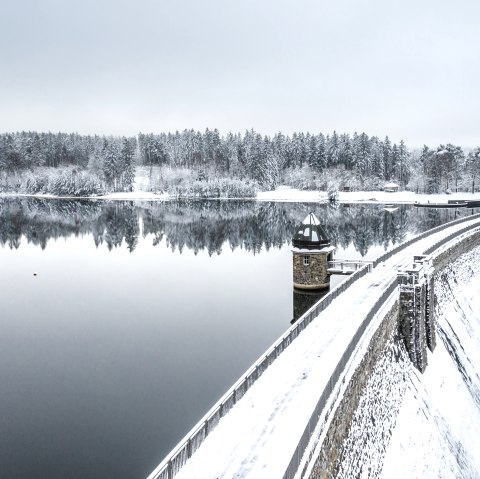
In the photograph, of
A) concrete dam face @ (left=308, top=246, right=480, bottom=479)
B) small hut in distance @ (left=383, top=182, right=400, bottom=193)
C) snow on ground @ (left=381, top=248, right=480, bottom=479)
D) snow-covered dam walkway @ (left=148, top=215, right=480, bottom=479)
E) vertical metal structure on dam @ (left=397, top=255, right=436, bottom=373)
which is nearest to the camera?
snow-covered dam walkway @ (left=148, top=215, right=480, bottom=479)

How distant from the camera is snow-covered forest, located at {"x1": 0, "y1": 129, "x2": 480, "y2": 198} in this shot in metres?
152

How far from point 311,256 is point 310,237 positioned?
1.39 meters

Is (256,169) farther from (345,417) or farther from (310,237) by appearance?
(345,417)

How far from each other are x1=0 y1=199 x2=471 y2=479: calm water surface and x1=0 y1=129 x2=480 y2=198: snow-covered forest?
7808 centimetres

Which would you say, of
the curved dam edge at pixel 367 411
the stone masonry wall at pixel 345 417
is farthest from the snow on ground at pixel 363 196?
the stone masonry wall at pixel 345 417

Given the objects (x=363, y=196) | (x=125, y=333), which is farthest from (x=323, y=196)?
(x=125, y=333)

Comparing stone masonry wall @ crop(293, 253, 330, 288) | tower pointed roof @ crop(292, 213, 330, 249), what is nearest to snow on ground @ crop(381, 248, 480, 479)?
stone masonry wall @ crop(293, 253, 330, 288)

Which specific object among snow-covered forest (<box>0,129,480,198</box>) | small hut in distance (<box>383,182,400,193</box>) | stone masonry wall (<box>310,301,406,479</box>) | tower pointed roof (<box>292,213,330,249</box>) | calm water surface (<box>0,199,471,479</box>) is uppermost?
snow-covered forest (<box>0,129,480,198</box>)

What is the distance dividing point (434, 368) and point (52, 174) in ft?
546

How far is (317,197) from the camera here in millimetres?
147625

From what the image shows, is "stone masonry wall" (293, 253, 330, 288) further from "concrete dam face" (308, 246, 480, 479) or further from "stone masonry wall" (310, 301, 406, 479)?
"stone masonry wall" (310, 301, 406, 479)

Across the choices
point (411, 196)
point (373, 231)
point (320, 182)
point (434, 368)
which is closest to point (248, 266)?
point (434, 368)

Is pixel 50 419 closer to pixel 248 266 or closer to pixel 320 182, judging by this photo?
pixel 248 266

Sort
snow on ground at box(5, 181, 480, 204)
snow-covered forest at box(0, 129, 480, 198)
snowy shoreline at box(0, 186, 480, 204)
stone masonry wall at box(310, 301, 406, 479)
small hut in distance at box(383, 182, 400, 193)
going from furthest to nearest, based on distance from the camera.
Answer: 1. snow-covered forest at box(0, 129, 480, 198)
2. small hut in distance at box(383, 182, 400, 193)
3. snowy shoreline at box(0, 186, 480, 204)
4. snow on ground at box(5, 181, 480, 204)
5. stone masonry wall at box(310, 301, 406, 479)
